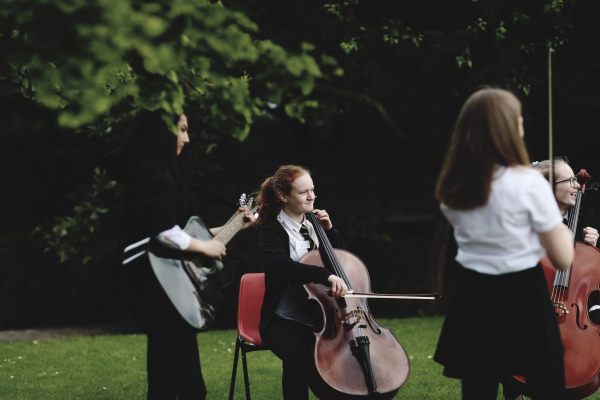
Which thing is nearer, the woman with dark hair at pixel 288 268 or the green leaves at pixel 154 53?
the green leaves at pixel 154 53

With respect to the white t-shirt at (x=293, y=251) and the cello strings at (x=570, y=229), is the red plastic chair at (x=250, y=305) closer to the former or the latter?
the white t-shirt at (x=293, y=251)

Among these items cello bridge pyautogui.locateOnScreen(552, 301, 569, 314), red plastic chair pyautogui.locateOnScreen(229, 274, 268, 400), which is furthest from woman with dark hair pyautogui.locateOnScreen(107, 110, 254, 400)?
cello bridge pyautogui.locateOnScreen(552, 301, 569, 314)

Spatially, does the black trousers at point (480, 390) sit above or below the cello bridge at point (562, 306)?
below

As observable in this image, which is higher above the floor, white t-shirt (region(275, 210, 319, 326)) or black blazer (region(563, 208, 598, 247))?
black blazer (region(563, 208, 598, 247))

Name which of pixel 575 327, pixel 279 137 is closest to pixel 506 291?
pixel 575 327

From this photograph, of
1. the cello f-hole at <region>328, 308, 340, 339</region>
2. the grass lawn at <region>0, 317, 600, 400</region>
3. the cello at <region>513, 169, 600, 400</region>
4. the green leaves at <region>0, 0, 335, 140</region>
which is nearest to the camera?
the green leaves at <region>0, 0, 335, 140</region>

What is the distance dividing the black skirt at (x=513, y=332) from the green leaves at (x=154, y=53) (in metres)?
1.02

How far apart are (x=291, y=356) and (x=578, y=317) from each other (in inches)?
56.6

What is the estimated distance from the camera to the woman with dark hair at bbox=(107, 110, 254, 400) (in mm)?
2438

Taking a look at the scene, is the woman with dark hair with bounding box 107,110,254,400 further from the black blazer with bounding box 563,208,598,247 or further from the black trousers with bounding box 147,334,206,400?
the black blazer with bounding box 563,208,598,247

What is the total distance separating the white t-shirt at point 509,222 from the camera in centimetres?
205

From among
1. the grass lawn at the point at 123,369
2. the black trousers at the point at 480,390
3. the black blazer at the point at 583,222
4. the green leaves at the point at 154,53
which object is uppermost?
the green leaves at the point at 154,53

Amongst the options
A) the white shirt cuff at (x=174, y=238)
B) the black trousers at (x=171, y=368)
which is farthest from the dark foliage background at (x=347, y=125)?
the black trousers at (x=171, y=368)

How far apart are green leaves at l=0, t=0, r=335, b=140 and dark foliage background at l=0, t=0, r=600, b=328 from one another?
3743 mm
